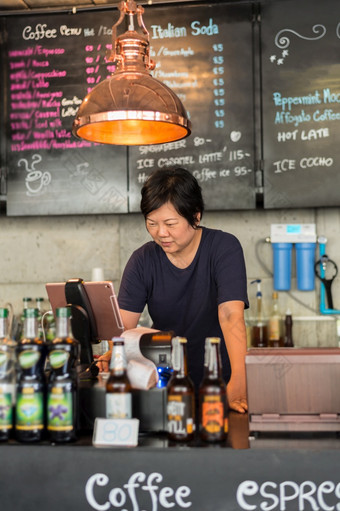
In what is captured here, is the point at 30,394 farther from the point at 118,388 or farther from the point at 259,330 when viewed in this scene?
the point at 259,330

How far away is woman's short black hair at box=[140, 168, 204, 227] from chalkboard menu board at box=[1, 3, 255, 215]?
1102 mm

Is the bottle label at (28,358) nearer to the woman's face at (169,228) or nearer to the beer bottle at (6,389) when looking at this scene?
the beer bottle at (6,389)

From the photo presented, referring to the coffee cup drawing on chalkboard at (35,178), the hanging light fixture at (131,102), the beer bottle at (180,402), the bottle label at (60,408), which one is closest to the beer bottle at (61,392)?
the bottle label at (60,408)

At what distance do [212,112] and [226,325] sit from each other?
1495 millimetres

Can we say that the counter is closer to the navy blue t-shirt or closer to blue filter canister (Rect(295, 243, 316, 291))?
the navy blue t-shirt

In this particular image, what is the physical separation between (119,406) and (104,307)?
1.39 feet

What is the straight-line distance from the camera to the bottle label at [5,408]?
5.16 feet

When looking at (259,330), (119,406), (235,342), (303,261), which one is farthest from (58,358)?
(303,261)

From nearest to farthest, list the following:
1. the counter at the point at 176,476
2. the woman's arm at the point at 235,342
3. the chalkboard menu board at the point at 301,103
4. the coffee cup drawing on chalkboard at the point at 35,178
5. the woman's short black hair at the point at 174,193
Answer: the counter at the point at 176,476
the woman's arm at the point at 235,342
the woman's short black hair at the point at 174,193
the chalkboard menu board at the point at 301,103
the coffee cup drawing on chalkboard at the point at 35,178

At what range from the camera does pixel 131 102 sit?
1970mm

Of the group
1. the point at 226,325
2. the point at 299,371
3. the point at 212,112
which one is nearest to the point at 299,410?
the point at 299,371

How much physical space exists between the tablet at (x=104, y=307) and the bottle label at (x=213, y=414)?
462mm

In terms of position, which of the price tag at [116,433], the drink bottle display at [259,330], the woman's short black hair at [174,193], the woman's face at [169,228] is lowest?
the price tag at [116,433]

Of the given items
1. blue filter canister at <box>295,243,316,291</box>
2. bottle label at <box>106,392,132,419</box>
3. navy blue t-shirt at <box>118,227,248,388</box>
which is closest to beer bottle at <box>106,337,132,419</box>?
bottle label at <box>106,392,132,419</box>
